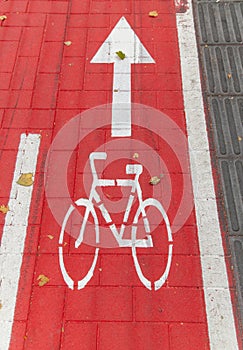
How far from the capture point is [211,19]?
243 inches

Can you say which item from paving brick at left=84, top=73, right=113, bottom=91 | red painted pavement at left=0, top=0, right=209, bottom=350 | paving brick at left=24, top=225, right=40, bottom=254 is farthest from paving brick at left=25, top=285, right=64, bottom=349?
paving brick at left=84, top=73, right=113, bottom=91

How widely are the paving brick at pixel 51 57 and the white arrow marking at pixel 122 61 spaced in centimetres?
48

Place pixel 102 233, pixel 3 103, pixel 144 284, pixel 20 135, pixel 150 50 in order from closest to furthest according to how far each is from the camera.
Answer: pixel 144 284
pixel 102 233
pixel 20 135
pixel 3 103
pixel 150 50

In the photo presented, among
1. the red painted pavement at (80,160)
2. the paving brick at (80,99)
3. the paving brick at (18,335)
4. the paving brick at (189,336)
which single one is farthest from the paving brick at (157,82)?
the paving brick at (18,335)

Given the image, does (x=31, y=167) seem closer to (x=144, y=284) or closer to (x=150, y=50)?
(x=144, y=284)

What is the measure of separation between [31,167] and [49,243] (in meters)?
0.96

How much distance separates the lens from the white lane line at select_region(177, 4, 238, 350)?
3.79 metres

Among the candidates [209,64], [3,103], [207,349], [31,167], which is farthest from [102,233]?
[209,64]

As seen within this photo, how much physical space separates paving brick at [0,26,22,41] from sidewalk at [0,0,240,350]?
0.03m

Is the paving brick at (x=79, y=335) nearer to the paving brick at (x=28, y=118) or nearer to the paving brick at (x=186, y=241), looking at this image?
the paving brick at (x=186, y=241)

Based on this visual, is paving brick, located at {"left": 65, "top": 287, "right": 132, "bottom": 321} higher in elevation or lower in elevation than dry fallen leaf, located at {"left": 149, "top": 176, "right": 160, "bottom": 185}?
lower

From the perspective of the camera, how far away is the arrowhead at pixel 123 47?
5767 millimetres

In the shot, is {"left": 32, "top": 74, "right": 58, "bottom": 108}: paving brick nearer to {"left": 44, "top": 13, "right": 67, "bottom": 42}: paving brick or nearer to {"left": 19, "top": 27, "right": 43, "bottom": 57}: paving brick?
{"left": 19, "top": 27, "right": 43, "bottom": 57}: paving brick

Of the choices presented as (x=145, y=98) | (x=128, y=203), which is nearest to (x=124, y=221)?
(x=128, y=203)
